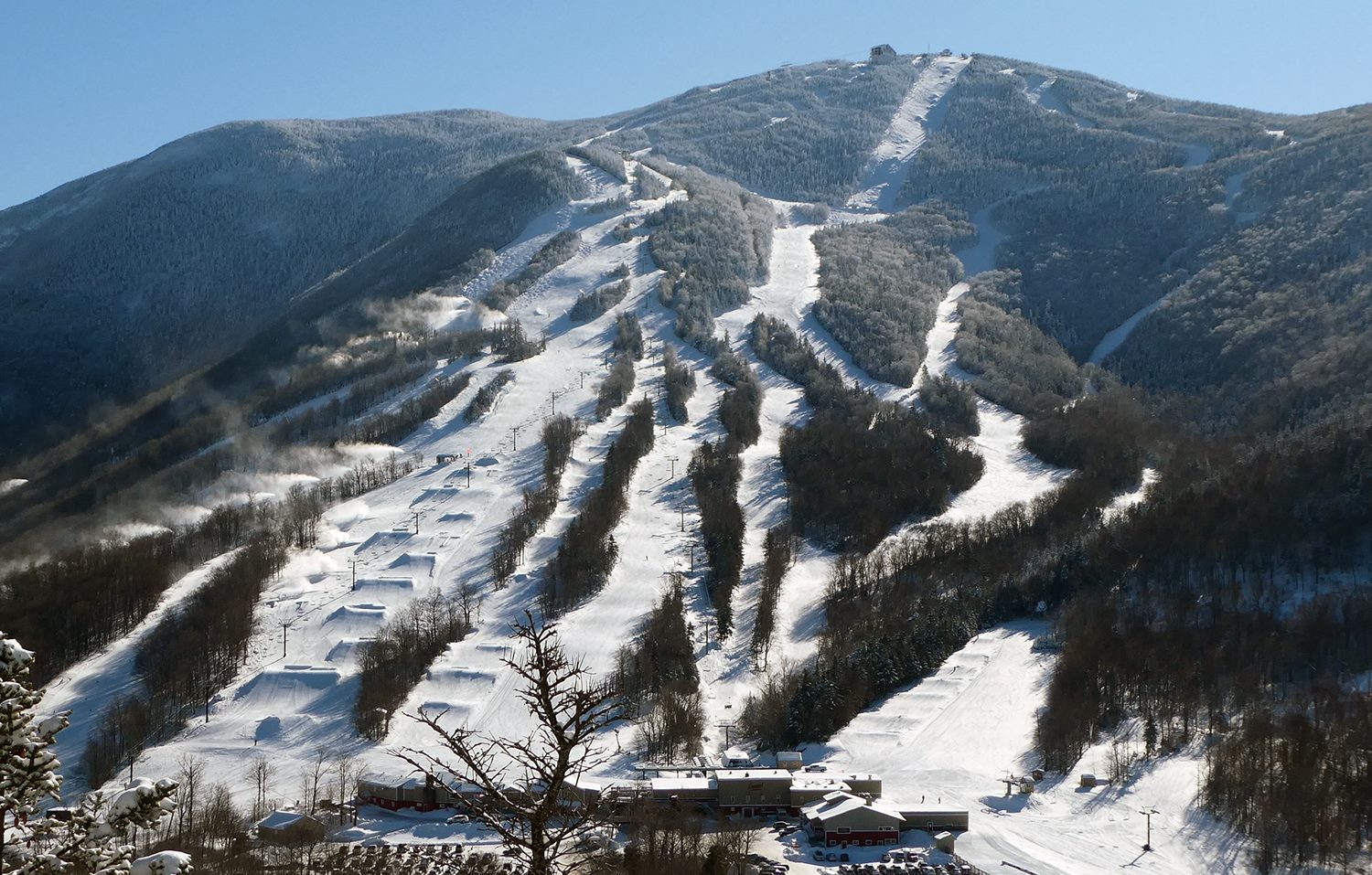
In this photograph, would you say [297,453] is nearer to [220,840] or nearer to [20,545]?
[20,545]

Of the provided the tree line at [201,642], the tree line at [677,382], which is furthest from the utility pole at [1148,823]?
the tree line at [677,382]

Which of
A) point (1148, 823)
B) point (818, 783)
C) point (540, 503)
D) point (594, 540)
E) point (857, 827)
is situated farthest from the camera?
point (540, 503)

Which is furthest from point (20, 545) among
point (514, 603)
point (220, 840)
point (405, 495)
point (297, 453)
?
point (220, 840)

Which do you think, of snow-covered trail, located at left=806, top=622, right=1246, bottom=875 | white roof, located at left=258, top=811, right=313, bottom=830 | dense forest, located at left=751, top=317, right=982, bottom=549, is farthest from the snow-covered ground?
white roof, located at left=258, top=811, right=313, bottom=830

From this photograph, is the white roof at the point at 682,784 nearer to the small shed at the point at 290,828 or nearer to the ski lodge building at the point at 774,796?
the ski lodge building at the point at 774,796

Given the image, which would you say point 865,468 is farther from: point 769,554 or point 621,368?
point 621,368

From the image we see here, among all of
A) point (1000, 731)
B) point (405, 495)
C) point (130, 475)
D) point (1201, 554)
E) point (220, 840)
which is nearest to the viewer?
point (220, 840)

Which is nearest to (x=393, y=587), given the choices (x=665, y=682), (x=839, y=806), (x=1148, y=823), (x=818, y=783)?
(x=665, y=682)
